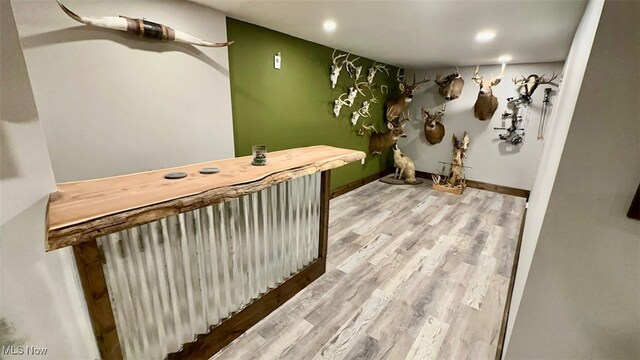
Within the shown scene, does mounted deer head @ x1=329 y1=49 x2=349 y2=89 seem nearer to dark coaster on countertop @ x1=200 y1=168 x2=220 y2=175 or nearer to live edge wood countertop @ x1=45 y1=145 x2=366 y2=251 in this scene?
live edge wood countertop @ x1=45 y1=145 x2=366 y2=251

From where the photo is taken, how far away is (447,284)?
2127 millimetres

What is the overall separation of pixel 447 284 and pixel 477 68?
12.2 ft

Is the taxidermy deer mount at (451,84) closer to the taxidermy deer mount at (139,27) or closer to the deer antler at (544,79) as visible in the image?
the deer antler at (544,79)

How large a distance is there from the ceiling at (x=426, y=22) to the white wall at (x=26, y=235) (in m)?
1.52

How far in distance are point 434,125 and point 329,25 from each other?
10.7 feet

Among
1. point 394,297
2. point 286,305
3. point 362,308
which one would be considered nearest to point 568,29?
point 394,297

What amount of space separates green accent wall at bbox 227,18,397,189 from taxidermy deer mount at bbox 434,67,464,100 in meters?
1.39

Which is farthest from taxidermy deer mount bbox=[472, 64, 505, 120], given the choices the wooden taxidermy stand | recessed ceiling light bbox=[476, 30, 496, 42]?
recessed ceiling light bbox=[476, 30, 496, 42]

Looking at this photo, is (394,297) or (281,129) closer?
(394,297)

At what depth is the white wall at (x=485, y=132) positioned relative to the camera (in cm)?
402

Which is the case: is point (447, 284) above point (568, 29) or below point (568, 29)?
below

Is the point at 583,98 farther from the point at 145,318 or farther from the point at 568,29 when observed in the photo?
the point at 568,29

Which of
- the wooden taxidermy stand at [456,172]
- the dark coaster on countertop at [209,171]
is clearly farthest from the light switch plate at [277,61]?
the wooden taxidermy stand at [456,172]

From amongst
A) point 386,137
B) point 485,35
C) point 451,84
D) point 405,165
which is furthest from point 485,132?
point 485,35
